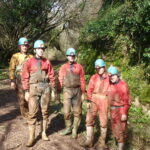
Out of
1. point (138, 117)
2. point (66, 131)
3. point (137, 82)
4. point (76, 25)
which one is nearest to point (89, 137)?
point (66, 131)

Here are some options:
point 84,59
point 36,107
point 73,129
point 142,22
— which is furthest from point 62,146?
point 84,59

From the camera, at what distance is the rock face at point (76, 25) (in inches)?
642

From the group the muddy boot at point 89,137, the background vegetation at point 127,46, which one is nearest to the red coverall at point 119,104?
the muddy boot at point 89,137

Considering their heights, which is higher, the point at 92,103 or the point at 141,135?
the point at 92,103

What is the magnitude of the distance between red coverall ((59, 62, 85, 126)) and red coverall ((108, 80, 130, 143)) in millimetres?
848

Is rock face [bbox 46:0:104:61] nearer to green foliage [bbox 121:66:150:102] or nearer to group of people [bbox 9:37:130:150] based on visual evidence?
green foliage [bbox 121:66:150:102]

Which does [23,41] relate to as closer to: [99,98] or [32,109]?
[32,109]

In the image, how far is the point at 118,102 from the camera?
5312 mm

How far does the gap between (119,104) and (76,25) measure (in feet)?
48.8

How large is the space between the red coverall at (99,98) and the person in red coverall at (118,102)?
199mm

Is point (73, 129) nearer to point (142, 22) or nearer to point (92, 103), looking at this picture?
point (92, 103)

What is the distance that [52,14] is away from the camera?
57.5 ft

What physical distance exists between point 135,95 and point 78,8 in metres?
10.8

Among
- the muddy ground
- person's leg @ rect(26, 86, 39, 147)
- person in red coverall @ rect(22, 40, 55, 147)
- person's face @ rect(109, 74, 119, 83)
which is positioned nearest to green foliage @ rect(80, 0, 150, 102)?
the muddy ground
